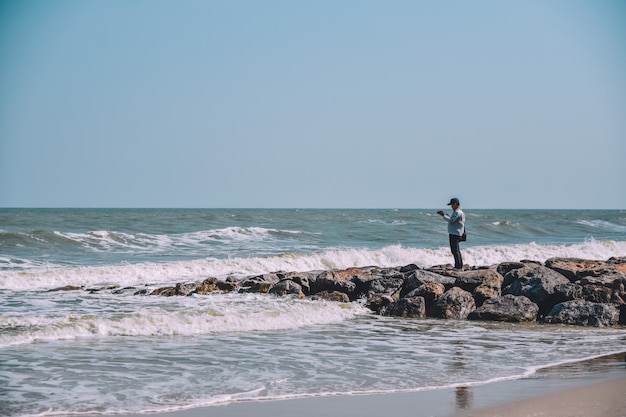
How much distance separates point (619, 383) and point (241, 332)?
541 cm

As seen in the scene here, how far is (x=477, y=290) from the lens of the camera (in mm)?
13250

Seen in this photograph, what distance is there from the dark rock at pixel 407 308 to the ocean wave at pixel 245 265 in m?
6.48

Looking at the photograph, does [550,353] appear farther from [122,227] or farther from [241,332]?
[122,227]

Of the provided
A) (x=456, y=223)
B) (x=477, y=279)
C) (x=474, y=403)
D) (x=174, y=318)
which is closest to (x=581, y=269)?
(x=477, y=279)

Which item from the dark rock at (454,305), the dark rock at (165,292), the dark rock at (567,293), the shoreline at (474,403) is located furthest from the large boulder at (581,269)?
the dark rock at (165,292)

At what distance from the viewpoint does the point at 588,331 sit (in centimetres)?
1137

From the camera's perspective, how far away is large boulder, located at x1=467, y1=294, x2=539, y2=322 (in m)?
12.3

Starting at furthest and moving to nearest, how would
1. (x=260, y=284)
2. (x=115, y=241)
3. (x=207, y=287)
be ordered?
(x=115, y=241) < (x=207, y=287) < (x=260, y=284)

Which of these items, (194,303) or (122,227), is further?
(122,227)

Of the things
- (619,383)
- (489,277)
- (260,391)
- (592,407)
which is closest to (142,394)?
(260,391)

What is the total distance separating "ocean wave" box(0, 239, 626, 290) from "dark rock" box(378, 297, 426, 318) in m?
6.48

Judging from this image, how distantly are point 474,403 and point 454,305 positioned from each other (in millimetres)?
6235

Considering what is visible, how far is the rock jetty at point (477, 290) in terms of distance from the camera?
484 inches

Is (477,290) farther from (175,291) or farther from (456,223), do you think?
(175,291)
